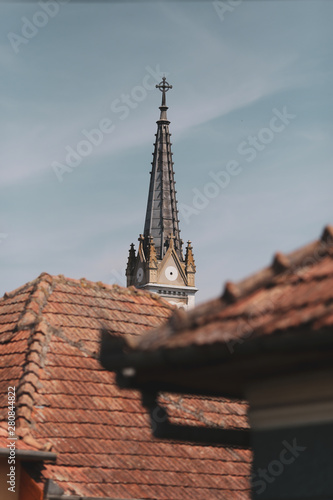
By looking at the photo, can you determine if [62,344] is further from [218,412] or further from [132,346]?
[132,346]

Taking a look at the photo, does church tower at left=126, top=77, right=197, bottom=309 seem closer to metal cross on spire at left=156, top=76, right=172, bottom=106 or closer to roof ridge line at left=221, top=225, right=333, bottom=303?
metal cross on spire at left=156, top=76, right=172, bottom=106

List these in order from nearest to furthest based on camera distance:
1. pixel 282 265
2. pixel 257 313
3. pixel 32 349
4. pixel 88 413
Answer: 1. pixel 257 313
2. pixel 282 265
3. pixel 88 413
4. pixel 32 349

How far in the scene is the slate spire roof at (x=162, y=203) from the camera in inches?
3073

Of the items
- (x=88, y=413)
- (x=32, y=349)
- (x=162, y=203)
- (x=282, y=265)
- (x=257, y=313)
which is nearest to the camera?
(x=257, y=313)

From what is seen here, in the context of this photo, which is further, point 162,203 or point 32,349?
point 162,203

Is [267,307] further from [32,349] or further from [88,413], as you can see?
[32,349]

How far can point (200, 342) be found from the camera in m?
3.92

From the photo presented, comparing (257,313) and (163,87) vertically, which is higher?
(163,87)

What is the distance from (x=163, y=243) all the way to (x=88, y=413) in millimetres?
66062

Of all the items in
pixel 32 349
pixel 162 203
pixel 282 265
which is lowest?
pixel 282 265

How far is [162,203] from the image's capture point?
7800 centimetres

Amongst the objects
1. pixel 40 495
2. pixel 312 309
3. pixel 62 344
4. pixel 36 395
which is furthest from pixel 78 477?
pixel 312 309

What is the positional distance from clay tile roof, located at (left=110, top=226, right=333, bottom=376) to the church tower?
73.1 metres

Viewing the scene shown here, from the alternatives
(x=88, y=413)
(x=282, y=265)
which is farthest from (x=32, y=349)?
(x=282, y=265)
